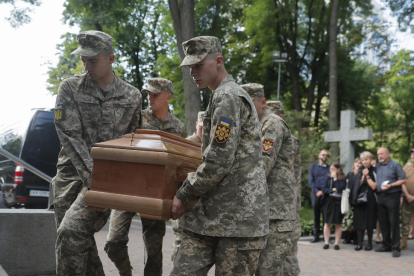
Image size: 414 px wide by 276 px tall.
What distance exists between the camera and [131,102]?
4012mm

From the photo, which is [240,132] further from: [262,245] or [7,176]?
[7,176]

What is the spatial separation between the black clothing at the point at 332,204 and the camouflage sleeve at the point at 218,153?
8344 mm

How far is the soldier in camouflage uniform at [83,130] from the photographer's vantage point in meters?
3.50

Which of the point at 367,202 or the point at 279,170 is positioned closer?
the point at 279,170

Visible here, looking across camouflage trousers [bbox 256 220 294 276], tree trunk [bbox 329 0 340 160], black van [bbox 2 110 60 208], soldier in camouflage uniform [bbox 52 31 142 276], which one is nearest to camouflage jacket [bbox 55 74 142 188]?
soldier in camouflage uniform [bbox 52 31 142 276]

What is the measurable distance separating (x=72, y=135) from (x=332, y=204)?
8.36m

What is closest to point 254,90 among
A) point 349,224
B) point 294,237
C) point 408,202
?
point 294,237

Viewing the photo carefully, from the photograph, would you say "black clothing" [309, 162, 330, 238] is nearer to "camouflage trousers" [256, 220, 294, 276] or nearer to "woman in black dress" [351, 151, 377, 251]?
"woman in black dress" [351, 151, 377, 251]

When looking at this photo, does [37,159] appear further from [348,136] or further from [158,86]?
[348,136]

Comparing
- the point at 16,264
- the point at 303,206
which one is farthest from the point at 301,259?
the point at 303,206

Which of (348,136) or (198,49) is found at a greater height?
(348,136)

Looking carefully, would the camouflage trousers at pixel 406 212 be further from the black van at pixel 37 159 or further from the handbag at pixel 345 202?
the black van at pixel 37 159

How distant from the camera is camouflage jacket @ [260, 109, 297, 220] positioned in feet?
14.8

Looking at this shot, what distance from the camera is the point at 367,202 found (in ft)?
35.2
